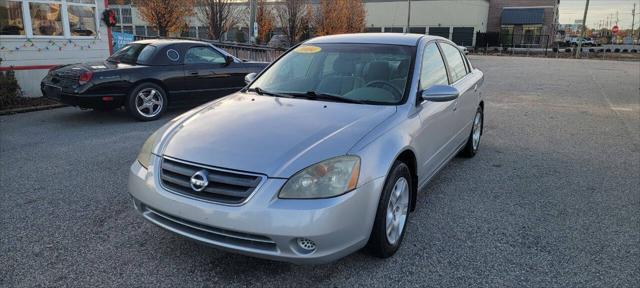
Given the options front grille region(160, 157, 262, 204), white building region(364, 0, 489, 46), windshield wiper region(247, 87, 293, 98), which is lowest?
front grille region(160, 157, 262, 204)

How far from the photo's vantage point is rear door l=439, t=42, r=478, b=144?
15.7 ft

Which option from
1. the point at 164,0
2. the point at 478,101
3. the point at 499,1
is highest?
the point at 499,1

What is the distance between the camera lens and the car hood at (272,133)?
2740 millimetres

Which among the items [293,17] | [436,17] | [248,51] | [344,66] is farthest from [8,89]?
[436,17]

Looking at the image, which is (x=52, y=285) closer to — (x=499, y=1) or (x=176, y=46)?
(x=176, y=46)

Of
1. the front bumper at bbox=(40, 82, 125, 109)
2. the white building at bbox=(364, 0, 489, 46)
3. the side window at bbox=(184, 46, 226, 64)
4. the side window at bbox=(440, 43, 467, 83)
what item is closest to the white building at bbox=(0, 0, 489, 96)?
the front bumper at bbox=(40, 82, 125, 109)

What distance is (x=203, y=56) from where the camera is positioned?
8.86m

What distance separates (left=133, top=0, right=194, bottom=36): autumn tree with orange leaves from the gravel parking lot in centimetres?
1622

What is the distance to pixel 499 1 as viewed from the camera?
5981 cm

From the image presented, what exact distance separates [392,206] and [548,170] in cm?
315

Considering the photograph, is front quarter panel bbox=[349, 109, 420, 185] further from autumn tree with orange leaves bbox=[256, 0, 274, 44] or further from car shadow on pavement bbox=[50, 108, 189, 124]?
autumn tree with orange leaves bbox=[256, 0, 274, 44]

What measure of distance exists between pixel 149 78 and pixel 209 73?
1.15 m

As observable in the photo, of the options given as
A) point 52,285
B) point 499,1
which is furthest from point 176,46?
point 499,1

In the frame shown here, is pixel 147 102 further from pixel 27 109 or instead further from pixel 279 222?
pixel 279 222
